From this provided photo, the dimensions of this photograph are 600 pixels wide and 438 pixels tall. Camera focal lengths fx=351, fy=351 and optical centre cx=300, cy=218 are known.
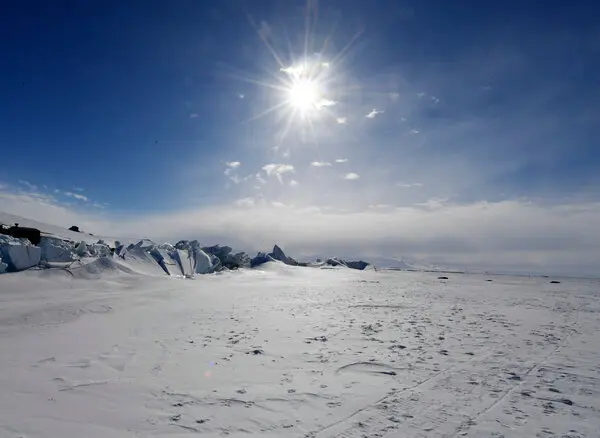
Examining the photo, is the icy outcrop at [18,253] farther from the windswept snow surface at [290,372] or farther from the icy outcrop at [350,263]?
the icy outcrop at [350,263]

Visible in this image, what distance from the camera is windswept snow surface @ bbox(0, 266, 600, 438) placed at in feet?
16.0

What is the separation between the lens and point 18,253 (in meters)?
16.3

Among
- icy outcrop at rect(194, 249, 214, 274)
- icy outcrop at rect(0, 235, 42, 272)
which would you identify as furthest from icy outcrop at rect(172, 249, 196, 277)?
icy outcrop at rect(0, 235, 42, 272)

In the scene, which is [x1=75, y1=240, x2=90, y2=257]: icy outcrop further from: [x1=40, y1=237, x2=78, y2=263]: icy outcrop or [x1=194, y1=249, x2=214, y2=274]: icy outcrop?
[x1=194, y1=249, x2=214, y2=274]: icy outcrop

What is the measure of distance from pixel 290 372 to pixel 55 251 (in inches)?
648

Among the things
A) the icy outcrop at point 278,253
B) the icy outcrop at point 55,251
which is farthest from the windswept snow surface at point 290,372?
the icy outcrop at point 278,253

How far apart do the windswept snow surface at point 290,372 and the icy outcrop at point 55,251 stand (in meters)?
4.52

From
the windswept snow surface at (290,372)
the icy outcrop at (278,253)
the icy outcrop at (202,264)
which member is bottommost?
the windswept snow surface at (290,372)

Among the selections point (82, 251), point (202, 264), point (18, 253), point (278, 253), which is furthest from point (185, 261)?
point (278, 253)

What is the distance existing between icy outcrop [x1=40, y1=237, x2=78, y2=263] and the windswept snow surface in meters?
4.52

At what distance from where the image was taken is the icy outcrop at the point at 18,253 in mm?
15984

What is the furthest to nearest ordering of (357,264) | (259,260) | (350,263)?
(350,263)
(357,264)
(259,260)

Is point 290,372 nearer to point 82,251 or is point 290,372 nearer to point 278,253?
point 82,251

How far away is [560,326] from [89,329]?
15.0 meters
